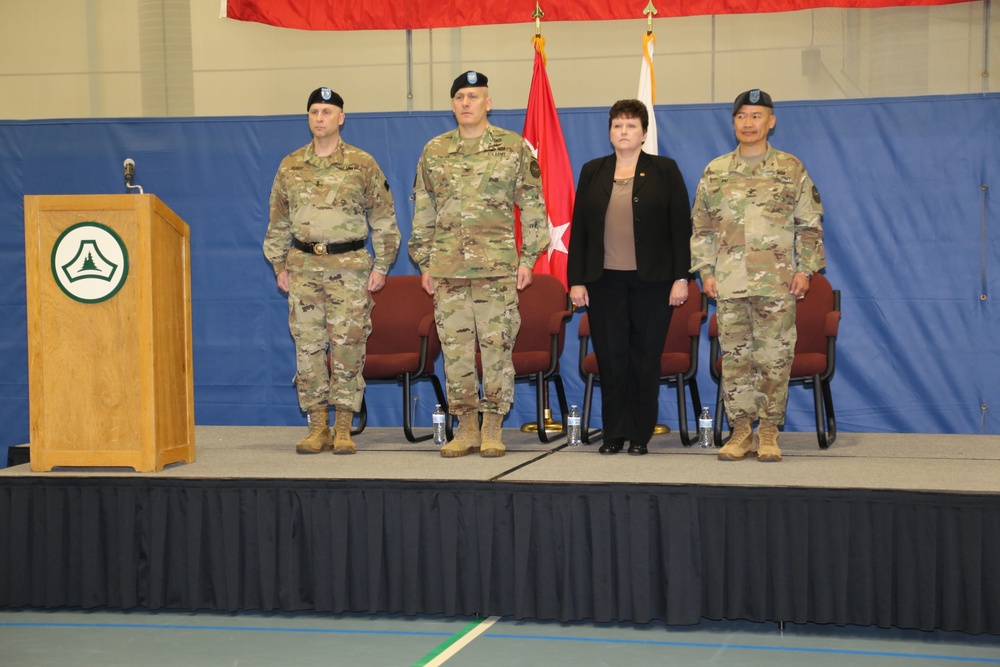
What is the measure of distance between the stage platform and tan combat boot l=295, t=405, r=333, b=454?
1.49ft

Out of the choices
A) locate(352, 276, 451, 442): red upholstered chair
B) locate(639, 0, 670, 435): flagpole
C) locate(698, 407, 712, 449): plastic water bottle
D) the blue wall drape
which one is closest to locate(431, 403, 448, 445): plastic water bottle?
locate(352, 276, 451, 442): red upholstered chair

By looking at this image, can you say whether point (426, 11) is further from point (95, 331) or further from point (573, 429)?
point (95, 331)

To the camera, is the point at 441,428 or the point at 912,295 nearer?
the point at 441,428

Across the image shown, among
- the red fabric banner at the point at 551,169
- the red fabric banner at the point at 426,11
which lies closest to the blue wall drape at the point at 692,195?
the red fabric banner at the point at 551,169

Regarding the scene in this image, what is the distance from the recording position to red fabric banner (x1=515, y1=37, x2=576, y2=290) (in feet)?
19.6

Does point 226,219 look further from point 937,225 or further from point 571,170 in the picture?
point 937,225

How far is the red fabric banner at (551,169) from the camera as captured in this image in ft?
19.6

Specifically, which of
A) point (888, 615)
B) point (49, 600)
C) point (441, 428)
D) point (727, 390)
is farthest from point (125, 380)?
point (888, 615)

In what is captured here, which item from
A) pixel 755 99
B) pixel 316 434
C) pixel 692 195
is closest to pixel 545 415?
pixel 316 434

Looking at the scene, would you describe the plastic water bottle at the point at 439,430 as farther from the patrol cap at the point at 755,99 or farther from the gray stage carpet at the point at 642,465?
the patrol cap at the point at 755,99

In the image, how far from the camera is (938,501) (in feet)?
11.1

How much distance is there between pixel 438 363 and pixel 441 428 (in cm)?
149

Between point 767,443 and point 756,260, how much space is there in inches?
29.6

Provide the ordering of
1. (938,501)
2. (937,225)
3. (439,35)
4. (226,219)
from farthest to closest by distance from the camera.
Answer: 1. (439,35)
2. (226,219)
3. (937,225)
4. (938,501)
